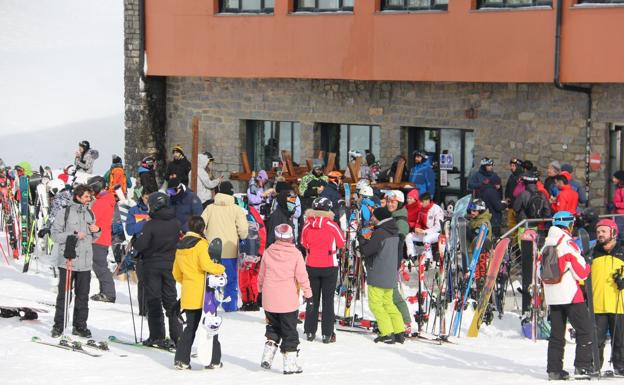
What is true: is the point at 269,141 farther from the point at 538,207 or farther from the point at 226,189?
the point at 226,189

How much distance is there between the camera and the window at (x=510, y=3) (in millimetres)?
22047

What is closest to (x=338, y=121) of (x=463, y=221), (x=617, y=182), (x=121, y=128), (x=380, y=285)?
(x=617, y=182)

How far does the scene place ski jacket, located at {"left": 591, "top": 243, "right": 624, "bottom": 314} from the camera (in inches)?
540

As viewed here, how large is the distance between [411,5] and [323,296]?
30.4 feet

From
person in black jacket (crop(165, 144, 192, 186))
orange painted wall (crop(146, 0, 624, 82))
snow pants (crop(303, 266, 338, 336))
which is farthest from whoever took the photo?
person in black jacket (crop(165, 144, 192, 186))

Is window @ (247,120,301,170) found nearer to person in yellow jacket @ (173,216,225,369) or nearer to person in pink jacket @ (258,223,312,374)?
person in pink jacket @ (258,223,312,374)

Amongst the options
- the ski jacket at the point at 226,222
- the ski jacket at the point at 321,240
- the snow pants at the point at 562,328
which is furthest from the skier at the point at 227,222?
the snow pants at the point at 562,328

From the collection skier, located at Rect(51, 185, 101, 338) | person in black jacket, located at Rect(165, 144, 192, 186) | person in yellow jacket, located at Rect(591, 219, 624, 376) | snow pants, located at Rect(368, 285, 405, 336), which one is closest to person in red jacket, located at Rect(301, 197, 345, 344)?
snow pants, located at Rect(368, 285, 405, 336)

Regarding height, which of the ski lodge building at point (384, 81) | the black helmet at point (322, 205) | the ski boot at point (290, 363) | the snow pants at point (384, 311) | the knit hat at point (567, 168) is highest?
the ski lodge building at point (384, 81)

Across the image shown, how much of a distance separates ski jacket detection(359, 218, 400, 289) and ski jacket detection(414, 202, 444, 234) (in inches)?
131

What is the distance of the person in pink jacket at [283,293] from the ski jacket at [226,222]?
3000 mm

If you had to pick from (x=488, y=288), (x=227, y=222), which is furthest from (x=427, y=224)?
(x=227, y=222)

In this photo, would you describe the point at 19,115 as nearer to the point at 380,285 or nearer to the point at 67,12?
the point at 67,12

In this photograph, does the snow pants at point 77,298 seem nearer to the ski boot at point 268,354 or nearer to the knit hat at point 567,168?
the ski boot at point 268,354
